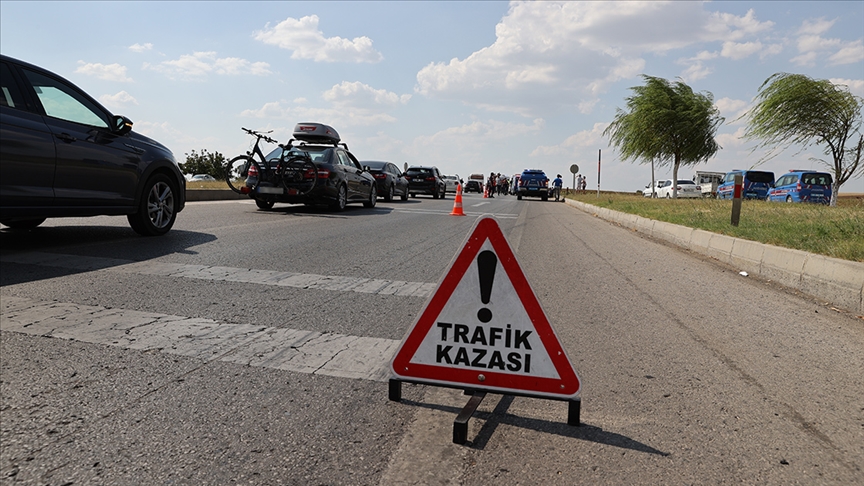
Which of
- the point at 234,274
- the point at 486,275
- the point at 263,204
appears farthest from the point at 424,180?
the point at 486,275

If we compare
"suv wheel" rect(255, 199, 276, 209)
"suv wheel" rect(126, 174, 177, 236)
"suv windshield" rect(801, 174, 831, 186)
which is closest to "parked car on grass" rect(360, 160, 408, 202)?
"suv wheel" rect(255, 199, 276, 209)

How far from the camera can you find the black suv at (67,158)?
249 inches

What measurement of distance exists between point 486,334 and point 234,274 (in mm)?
4021

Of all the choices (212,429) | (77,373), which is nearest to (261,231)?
(77,373)

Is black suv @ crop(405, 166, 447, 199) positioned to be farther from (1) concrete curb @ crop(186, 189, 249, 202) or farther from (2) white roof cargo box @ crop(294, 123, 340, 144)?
(2) white roof cargo box @ crop(294, 123, 340, 144)

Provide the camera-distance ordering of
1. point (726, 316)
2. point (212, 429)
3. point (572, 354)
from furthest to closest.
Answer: point (726, 316), point (572, 354), point (212, 429)

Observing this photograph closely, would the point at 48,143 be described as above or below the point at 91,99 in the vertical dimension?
below

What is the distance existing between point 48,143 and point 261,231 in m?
3.89

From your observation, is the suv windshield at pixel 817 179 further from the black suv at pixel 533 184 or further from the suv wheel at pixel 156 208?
the suv wheel at pixel 156 208

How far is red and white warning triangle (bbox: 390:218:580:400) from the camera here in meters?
2.87

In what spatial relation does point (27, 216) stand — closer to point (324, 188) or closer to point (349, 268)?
point (349, 268)

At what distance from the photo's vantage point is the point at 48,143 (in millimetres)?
6602

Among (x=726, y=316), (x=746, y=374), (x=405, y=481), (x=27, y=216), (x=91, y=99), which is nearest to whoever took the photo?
(x=405, y=481)

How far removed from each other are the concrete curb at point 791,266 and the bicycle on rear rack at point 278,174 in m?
8.36
